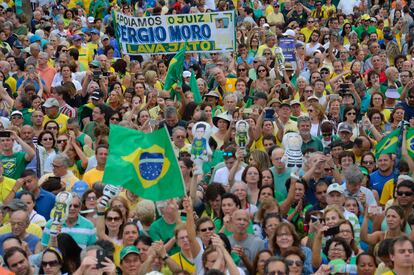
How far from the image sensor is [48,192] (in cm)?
1429

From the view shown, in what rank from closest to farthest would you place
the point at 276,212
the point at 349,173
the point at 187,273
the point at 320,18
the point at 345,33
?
the point at 187,273
the point at 276,212
the point at 349,173
the point at 345,33
the point at 320,18

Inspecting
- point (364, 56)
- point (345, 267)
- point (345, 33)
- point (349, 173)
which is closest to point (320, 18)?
point (345, 33)

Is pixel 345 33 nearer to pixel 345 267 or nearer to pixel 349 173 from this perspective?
pixel 349 173

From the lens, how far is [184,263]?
1188 cm

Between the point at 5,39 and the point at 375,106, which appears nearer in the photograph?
the point at 375,106

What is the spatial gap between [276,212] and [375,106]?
538 centimetres

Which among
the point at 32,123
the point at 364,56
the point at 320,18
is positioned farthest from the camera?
the point at 320,18

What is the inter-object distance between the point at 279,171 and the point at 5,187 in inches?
117

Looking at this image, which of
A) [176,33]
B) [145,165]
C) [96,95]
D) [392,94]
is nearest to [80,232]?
[145,165]

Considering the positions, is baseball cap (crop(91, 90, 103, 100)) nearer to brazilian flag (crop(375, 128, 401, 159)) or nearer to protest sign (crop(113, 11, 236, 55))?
protest sign (crop(113, 11, 236, 55))

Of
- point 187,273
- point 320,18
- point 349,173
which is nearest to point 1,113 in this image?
point 349,173

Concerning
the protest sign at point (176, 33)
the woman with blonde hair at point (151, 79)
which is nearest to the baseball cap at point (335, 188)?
the woman with blonde hair at point (151, 79)

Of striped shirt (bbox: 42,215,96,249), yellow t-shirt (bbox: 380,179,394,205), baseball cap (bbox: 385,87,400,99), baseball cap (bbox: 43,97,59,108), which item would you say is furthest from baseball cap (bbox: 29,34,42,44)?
striped shirt (bbox: 42,215,96,249)

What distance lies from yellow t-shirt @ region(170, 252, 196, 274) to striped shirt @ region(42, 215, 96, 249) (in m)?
1.05
